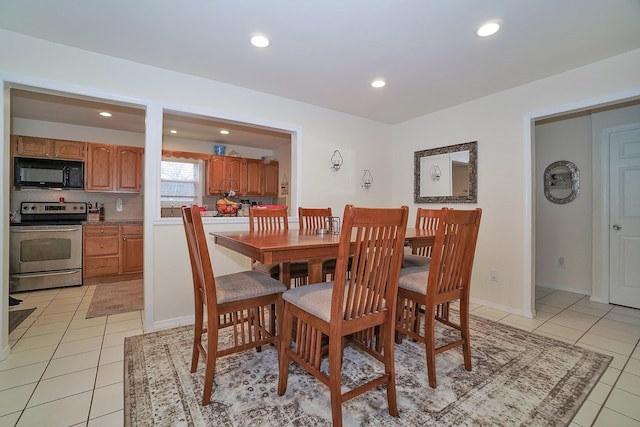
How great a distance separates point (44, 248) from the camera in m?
3.83

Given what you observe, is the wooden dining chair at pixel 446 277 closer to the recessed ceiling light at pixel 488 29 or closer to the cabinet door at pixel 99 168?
the recessed ceiling light at pixel 488 29

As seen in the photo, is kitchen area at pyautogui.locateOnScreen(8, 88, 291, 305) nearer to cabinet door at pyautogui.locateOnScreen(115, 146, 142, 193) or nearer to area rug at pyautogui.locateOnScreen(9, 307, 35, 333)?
cabinet door at pyautogui.locateOnScreen(115, 146, 142, 193)

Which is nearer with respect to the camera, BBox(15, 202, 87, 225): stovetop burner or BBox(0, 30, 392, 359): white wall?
BBox(0, 30, 392, 359): white wall

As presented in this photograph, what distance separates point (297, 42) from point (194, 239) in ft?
5.57

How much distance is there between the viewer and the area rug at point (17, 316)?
2636 millimetres

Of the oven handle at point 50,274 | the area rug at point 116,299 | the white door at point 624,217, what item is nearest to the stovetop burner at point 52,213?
the oven handle at point 50,274

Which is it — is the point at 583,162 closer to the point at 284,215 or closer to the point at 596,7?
the point at 596,7

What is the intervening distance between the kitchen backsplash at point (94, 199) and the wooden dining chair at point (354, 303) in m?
4.47

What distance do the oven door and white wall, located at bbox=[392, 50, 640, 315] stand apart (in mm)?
5237

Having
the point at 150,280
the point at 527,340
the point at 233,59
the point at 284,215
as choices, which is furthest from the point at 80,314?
the point at 527,340

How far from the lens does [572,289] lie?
3807 mm

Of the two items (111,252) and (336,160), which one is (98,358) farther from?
(336,160)

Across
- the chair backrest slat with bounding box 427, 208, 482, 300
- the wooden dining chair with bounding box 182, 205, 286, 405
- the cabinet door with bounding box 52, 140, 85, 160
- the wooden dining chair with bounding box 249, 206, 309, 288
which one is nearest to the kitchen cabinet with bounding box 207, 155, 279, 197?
the cabinet door with bounding box 52, 140, 85, 160

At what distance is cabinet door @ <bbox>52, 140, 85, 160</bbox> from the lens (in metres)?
4.14
